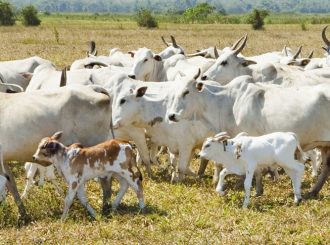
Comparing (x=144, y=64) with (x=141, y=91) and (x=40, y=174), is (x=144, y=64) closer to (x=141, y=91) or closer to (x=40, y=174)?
(x=141, y=91)

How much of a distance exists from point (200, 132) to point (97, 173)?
7.79 feet

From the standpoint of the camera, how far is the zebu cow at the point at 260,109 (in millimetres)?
7898

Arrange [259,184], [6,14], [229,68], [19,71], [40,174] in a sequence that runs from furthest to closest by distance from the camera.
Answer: [6,14] → [19,71] → [229,68] → [40,174] → [259,184]

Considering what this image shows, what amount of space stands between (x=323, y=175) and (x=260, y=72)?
2.58 metres

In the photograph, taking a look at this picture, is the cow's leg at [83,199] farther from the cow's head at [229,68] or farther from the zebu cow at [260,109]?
the cow's head at [229,68]

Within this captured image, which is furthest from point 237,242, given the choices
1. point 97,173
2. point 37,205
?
point 37,205

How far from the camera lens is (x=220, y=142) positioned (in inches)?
297

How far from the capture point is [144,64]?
38.2 feet

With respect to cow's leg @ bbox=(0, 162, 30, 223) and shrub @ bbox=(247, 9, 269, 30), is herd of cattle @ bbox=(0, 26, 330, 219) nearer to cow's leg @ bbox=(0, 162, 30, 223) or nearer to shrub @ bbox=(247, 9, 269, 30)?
cow's leg @ bbox=(0, 162, 30, 223)

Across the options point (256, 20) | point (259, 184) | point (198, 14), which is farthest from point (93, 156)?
point (198, 14)

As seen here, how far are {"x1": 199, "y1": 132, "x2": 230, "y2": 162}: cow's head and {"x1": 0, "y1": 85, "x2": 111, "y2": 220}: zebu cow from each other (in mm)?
1136

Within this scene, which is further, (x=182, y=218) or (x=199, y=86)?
(x=199, y=86)

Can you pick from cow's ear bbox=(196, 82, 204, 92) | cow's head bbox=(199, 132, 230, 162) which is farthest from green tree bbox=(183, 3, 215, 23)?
cow's head bbox=(199, 132, 230, 162)

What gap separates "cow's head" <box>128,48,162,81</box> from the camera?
37.9ft
